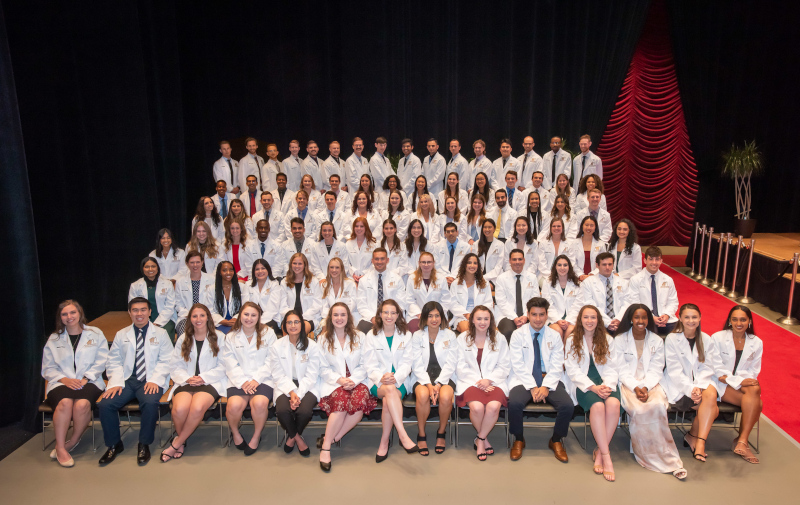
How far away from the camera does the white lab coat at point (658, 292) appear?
5.41m

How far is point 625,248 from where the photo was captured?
20.5ft

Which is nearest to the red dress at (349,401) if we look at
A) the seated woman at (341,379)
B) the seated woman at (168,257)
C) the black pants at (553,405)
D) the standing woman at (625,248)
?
the seated woman at (341,379)

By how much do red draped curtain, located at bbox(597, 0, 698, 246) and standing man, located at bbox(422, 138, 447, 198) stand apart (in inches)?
170

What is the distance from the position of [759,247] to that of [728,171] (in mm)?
1950

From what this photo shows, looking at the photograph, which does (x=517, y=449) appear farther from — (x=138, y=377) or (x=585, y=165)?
(x=585, y=165)

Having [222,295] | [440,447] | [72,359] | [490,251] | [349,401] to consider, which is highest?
[490,251]

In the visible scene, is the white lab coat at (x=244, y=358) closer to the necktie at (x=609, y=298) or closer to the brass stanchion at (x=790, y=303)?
the necktie at (x=609, y=298)

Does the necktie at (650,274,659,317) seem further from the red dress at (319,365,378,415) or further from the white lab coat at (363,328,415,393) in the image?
the red dress at (319,365,378,415)

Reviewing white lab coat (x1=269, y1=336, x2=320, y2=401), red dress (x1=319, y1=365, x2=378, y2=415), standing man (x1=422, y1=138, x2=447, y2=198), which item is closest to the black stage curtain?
standing man (x1=422, y1=138, x2=447, y2=198)

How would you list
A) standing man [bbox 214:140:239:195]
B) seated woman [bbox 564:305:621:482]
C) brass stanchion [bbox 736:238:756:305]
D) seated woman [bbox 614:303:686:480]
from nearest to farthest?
1. seated woman [bbox 614:303:686:480]
2. seated woman [bbox 564:305:621:482]
3. brass stanchion [bbox 736:238:756:305]
4. standing man [bbox 214:140:239:195]

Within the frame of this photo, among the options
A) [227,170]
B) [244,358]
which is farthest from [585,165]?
[244,358]

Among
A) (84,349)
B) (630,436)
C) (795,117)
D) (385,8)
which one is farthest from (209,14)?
(795,117)

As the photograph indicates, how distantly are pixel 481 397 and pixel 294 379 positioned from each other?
171 centimetres

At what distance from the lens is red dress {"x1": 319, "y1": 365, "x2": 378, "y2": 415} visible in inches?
172
